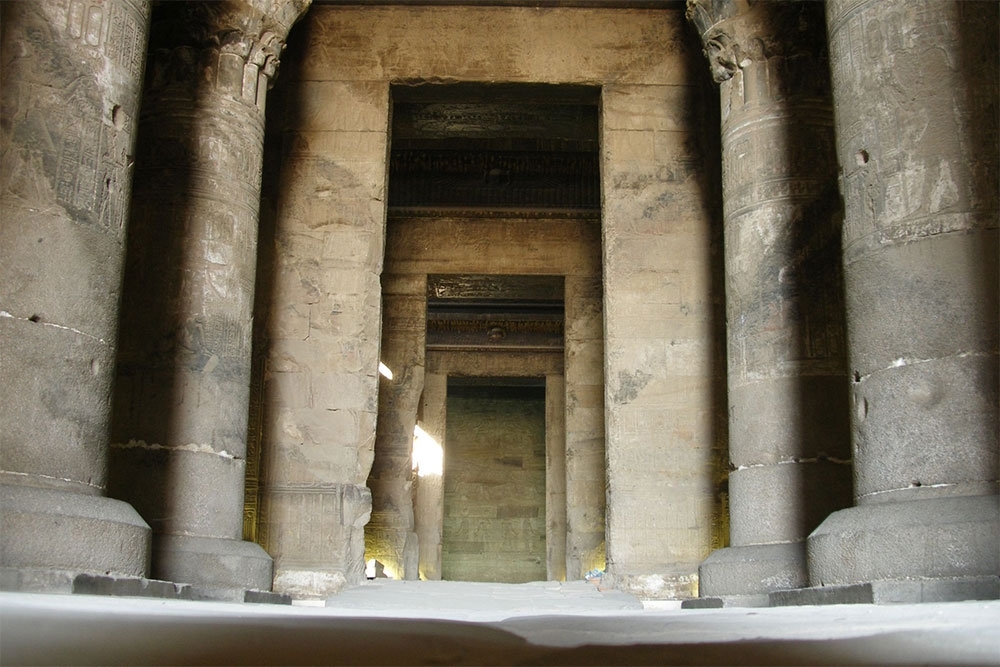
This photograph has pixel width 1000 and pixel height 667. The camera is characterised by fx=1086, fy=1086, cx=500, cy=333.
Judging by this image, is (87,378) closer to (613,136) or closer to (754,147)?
(754,147)

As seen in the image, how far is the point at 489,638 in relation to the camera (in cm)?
295

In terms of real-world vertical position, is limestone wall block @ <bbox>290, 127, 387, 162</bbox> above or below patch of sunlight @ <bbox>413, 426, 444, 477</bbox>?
above

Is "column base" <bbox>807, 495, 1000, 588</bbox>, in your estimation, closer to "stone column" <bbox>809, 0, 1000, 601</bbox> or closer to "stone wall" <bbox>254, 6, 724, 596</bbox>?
"stone column" <bbox>809, 0, 1000, 601</bbox>

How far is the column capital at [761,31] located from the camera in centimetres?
773

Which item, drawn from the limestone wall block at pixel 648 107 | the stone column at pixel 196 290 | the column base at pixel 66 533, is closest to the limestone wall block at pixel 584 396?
the limestone wall block at pixel 648 107

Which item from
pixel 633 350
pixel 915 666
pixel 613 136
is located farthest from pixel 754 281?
pixel 915 666

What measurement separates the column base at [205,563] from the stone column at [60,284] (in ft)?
5.28

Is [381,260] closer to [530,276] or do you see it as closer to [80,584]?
[530,276]

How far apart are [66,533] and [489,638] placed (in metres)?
2.29

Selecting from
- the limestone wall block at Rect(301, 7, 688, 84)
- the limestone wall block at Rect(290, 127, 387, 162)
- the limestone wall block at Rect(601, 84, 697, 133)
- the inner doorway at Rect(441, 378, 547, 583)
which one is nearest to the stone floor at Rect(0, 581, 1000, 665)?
the limestone wall block at Rect(290, 127, 387, 162)

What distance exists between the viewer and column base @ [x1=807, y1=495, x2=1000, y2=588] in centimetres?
430

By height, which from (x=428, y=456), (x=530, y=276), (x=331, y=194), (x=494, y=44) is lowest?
(x=428, y=456)

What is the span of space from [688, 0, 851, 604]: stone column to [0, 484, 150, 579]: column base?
3550 millimetres

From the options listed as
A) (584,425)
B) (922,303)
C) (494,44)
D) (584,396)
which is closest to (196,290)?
(494,44)
